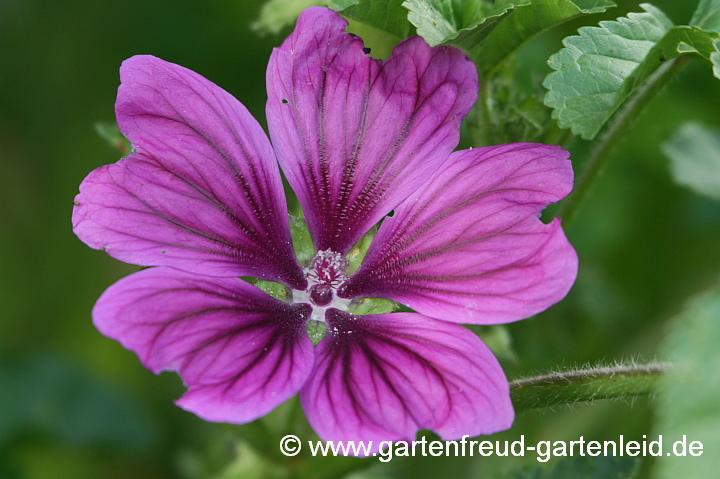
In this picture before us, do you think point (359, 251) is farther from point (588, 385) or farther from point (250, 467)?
point (250, 467)

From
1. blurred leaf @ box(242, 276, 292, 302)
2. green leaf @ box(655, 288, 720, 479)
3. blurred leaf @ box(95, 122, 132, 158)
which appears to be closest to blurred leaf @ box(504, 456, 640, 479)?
blurred leaf @ box(242, 276, 292, 302)

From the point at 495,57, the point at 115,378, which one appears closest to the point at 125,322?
the point at 495,57

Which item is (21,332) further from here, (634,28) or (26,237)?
(634,28)

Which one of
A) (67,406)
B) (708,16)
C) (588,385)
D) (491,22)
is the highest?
(491,22)

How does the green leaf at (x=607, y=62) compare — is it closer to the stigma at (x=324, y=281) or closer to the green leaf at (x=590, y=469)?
the stigma at (x=324, y=281)

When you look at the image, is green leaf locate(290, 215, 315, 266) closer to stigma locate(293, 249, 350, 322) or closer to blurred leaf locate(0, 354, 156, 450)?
stigma locate(293, 249, 350, 322)

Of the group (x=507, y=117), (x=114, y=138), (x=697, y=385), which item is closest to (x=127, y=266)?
(x=114, y=138)
